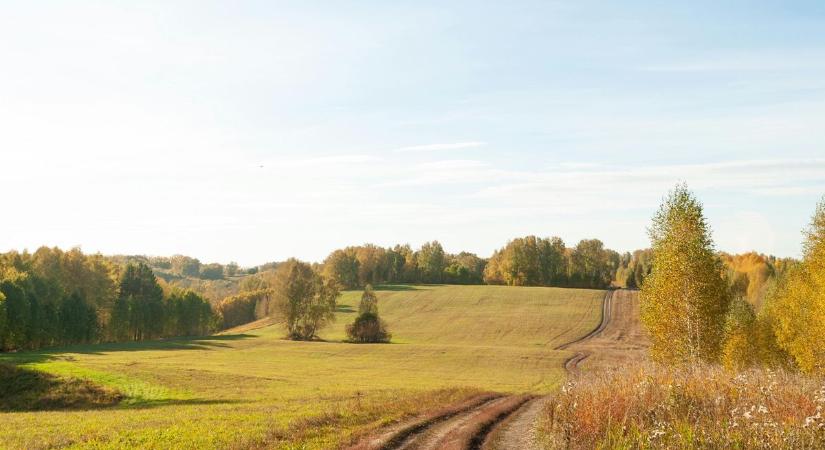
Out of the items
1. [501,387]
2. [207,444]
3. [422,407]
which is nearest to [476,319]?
[501,387]

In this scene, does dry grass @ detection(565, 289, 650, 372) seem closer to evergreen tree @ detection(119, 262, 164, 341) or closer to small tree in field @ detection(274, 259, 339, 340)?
small tree in field @ detection(274, 259, 339, 340)

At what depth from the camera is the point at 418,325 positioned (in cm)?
13212

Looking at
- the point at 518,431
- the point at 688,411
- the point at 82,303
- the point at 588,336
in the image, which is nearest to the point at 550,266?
the point at 588,336

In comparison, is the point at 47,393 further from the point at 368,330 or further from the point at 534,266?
the point at 534,266

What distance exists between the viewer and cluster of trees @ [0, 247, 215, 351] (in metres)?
96.6

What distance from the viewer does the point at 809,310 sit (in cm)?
4425

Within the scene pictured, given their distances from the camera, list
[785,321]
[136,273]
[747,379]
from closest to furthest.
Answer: [747,379]
[785,321]
[136,273]

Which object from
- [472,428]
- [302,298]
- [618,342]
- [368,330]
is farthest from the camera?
[302,298]

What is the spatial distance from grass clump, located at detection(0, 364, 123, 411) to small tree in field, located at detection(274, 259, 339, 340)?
70.8 m

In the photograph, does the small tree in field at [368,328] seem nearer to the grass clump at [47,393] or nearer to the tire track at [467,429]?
the grass clump at [47,393]

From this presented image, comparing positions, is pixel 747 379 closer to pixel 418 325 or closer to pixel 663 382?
pixel 663 382

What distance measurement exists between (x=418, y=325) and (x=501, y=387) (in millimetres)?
78627

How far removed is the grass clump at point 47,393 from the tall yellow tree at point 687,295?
37219 millimetres

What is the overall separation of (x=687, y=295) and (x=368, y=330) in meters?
74.1
